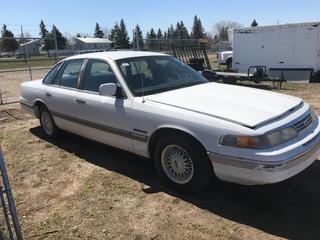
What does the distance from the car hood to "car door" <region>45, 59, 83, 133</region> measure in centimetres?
165

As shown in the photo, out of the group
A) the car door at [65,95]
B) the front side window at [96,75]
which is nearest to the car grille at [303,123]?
the front side window at [96,75]

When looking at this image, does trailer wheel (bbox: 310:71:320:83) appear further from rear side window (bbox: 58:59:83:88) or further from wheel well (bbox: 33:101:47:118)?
A: wheel well (bbox: 33:101:47:118)

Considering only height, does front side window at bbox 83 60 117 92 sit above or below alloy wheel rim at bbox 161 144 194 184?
above

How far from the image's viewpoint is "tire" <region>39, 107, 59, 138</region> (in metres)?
6.25

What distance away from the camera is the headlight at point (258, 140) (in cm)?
335

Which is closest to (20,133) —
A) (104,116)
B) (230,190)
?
(104,116)

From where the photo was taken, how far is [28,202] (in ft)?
13.6

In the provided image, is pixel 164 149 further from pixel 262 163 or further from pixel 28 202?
pixel 28 202

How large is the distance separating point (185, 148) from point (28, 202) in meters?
2.02

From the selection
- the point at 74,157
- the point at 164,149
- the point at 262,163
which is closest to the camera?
the point at 262,163

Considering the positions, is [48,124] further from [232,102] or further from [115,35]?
[115,35]

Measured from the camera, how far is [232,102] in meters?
3.98

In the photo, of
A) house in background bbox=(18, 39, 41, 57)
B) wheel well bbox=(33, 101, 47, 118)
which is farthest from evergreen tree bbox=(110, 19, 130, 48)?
wheel well bbox=(33, 101, 47, 118)

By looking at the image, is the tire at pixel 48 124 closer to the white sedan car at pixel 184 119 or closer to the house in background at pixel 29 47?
the white sedan car at pixel 184 119
